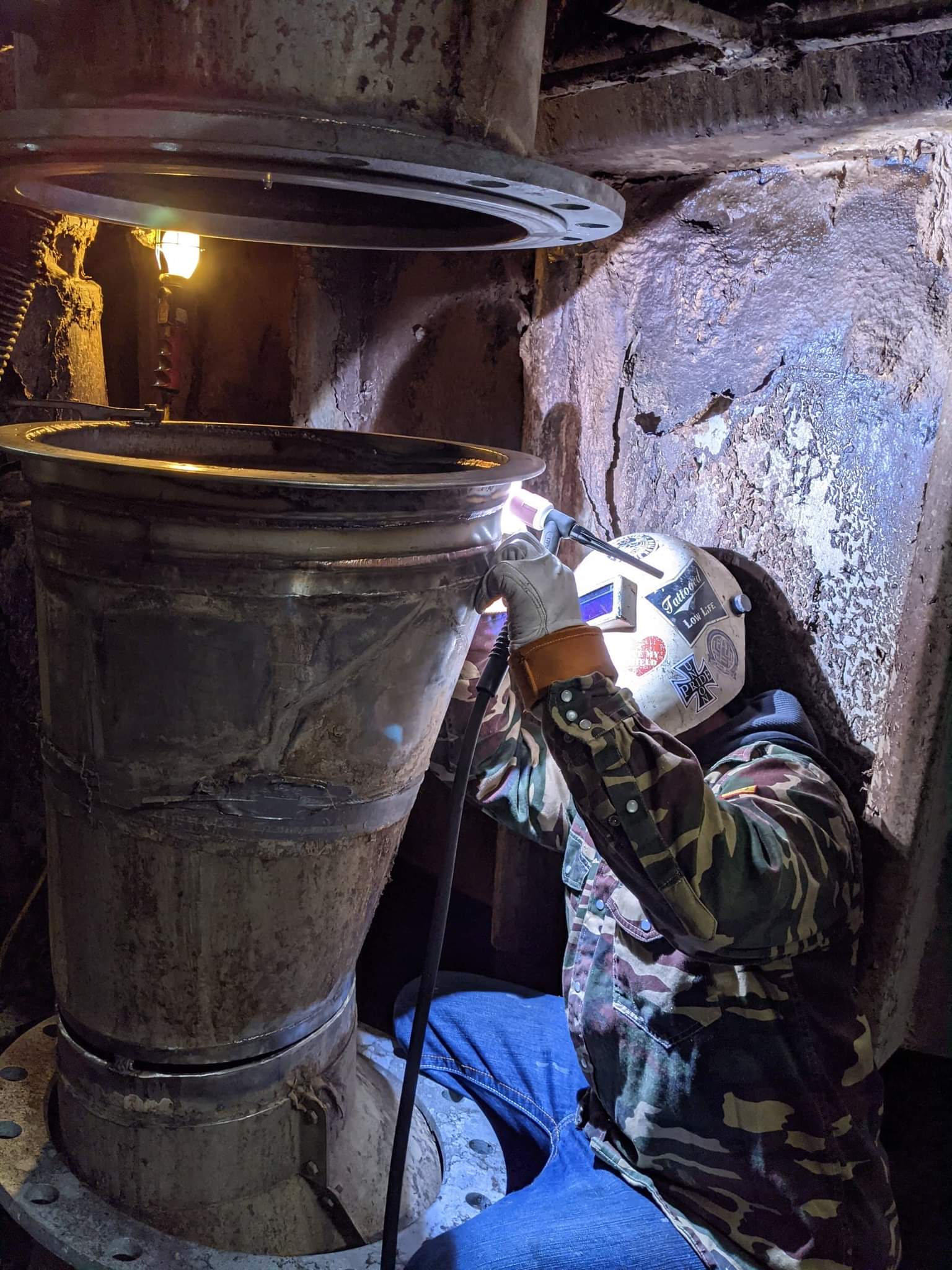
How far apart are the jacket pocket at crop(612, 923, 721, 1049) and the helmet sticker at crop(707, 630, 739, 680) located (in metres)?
0.52

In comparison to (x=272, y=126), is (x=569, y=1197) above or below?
below

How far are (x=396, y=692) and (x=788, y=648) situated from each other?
966mm

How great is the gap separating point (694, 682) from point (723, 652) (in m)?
0.10

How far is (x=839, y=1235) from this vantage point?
168 centimetres

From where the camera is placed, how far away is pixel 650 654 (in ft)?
6.10

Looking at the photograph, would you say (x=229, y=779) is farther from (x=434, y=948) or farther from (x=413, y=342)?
(x=413, y=342)

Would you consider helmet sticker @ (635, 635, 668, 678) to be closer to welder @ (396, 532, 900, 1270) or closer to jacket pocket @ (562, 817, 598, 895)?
welder @ (396, 532, 900, 1270)

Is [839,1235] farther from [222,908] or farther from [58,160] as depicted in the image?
[58,160]

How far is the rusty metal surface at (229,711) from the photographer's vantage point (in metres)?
1.32

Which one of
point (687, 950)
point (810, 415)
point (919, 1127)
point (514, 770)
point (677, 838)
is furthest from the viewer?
point (919, 1127)

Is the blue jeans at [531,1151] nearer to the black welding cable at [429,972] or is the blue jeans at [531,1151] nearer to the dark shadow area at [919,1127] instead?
the black welding cable at [429,972]

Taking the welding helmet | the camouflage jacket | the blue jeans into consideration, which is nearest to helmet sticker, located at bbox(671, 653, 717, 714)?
the welding helmet

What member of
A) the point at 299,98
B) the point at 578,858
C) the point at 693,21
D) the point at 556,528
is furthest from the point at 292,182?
the point at 578,858

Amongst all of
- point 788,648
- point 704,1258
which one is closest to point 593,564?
point 788,648
